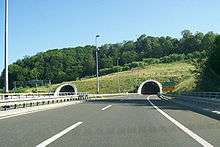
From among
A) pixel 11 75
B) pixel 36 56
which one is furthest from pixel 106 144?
pixel 36 56

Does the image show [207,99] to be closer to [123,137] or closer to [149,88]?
[123,137]

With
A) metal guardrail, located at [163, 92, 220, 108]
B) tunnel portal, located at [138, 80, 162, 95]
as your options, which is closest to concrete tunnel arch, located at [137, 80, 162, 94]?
tunnel portal, located at [138, 80, 162, 95]

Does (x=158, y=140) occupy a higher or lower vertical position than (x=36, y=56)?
lower

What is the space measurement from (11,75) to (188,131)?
557ft

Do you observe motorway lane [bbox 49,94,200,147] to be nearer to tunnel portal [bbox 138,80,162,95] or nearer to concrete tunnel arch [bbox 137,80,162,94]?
concrete tunnel arch [bbox 137,80,162,94]

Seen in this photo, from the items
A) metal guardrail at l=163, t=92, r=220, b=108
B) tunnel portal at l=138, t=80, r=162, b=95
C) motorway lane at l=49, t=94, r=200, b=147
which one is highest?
tunnel portal at l=138, t=80, r=162, b=95

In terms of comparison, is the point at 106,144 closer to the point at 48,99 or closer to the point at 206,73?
the point at 48,99

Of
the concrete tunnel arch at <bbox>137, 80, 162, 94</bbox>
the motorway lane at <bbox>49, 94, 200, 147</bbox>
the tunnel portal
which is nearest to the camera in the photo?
the motorway lane at <bbox>49, 94, 200, 147</bbox>

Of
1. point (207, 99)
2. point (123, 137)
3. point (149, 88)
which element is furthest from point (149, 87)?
point (123, 137)

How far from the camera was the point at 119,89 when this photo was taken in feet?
411

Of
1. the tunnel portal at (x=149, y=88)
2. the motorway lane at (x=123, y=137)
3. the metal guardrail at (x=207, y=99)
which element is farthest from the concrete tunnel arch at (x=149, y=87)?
the motorway lane at (x=123, y=137)

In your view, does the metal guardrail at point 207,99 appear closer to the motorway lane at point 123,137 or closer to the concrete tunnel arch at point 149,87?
the motorway lane at point 123,137

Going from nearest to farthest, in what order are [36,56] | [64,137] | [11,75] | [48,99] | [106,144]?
[106,144], [64,137], [48,99], [11,75], [36,56]

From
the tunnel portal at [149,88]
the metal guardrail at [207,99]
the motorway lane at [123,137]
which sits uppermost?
the tunnel portal at [149,88]
